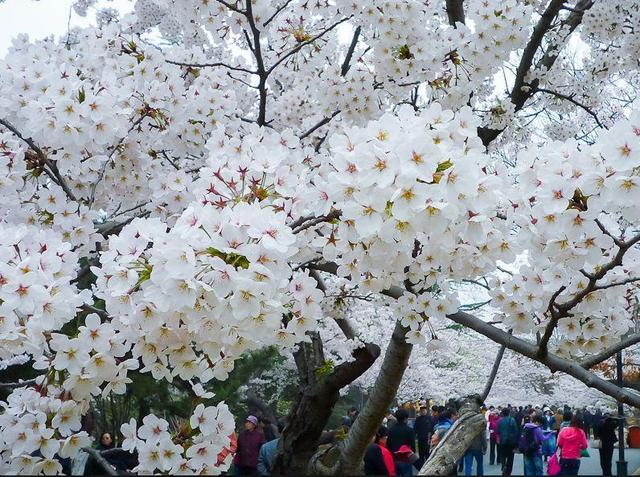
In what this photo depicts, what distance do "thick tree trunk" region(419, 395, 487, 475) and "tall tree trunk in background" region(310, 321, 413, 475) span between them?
60cm

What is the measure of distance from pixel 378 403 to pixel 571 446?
5947 mm

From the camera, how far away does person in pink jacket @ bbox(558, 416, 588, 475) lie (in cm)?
1000

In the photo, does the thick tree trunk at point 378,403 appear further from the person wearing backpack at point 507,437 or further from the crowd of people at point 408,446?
the person wearing backpack at point 507,437

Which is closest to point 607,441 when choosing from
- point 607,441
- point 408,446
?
point 607,441

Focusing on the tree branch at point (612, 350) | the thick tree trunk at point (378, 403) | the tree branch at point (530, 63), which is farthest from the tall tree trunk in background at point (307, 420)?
the tree branch at point (612, 350)

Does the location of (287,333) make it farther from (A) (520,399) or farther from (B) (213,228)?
(A) (520,399)

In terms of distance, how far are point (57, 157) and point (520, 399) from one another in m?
36.9

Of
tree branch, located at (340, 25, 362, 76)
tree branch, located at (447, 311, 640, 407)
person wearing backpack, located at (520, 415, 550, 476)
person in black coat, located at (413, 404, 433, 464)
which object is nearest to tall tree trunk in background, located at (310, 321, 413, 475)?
tree branch, located at (447, 311, 640, 407)

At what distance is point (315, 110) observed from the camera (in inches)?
262

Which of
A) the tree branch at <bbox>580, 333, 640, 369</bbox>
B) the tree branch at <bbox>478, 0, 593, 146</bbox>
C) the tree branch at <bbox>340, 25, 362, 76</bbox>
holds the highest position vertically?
the tree branch at <bbox>478, 0, 593, 146</bbox>

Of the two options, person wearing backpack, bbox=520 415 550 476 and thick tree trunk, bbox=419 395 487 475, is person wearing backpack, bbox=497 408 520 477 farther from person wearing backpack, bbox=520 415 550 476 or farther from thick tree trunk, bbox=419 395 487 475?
thick tree trunk, bbox=419 395 487 475

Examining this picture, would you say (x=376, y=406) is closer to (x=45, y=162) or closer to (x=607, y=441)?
(x=45, y=162)

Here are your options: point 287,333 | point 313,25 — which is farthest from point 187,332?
point 313,25

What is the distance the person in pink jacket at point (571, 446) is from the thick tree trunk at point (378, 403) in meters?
5.41
